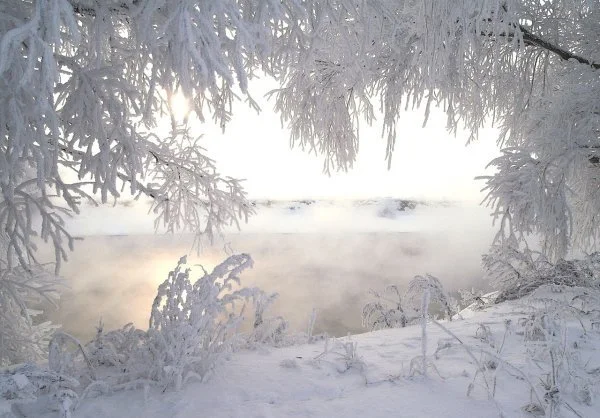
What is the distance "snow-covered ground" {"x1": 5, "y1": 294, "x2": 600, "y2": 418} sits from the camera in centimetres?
187

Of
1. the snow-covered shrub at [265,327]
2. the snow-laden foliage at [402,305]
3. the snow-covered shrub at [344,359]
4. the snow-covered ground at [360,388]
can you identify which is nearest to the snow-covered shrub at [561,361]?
the snow-covered ground at [360,388]

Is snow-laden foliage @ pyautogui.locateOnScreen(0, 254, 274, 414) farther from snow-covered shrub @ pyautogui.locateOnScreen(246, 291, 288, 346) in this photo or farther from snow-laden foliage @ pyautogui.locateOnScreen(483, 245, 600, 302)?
snow-laden foliage @ pyautogui.locateOnScreen(483, 245, 600, 302)

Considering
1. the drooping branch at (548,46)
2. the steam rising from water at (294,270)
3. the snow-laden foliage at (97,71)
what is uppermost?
the drooping branch at (548,46)

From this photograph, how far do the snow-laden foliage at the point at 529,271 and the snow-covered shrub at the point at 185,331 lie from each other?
359cm

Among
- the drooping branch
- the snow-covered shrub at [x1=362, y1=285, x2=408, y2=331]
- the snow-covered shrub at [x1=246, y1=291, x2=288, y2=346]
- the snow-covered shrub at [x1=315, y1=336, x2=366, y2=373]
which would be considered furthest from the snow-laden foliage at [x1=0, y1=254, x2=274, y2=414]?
the drooping branch

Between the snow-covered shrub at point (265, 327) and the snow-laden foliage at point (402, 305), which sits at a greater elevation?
the snow-covered shrub at point (265, 327)

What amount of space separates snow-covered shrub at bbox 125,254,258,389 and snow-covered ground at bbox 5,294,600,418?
99mm

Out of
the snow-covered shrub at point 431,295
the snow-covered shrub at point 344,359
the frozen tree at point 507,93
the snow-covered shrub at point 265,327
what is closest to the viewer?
the snow-covered shrub at point 344,359

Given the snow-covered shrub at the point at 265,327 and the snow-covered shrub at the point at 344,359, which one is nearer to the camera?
the snow-covered shrub at the point at 344,359

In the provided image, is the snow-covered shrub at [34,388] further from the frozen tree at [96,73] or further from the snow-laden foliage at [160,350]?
the frozen tree at [96,73]

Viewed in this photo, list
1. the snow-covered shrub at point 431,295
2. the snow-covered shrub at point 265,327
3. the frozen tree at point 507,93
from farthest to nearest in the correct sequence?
the snow-covered shrub at point 431,295 < the frozen tree at point 507,93 < the snow-covered shrub at point 265,327

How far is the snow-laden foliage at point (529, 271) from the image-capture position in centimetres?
433

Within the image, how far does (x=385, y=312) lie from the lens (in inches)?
190

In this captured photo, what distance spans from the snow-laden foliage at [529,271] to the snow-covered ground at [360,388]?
5.88ft
